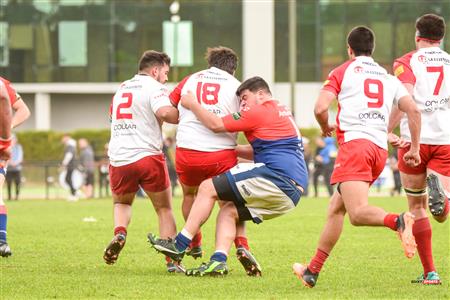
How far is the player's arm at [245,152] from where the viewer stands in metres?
10.6

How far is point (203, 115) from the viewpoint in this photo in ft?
33.8

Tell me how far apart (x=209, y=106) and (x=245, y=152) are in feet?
1.76

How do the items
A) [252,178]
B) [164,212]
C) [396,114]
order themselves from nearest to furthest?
[396,114] < [252,178] < [164,212]

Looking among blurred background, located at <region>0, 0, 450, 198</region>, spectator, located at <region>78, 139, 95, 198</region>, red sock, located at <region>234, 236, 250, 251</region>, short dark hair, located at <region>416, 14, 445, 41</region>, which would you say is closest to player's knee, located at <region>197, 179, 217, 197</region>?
red sock, located at <region>234, 236, 250, 251</region>

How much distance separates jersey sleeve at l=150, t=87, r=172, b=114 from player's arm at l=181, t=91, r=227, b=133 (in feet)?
1.49

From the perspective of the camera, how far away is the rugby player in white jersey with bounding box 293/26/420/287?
9203 millimetres

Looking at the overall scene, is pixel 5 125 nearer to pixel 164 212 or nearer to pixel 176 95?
pixel 176 95

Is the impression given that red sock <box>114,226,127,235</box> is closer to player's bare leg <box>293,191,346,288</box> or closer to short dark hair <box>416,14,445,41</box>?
player's bare leg <box>293,191,346,288</box>

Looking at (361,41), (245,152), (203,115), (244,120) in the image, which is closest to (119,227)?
(245,152)

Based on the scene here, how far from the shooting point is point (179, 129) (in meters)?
10.8

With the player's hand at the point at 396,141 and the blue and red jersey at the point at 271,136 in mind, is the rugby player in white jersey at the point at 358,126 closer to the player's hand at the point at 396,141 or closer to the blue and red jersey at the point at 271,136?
the player's hand at the point at 396,141

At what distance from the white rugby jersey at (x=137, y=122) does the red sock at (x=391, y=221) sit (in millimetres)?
3001

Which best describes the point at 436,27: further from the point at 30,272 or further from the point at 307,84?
the point at 307,84

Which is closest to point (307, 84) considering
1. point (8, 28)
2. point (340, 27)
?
point (340, 27)
